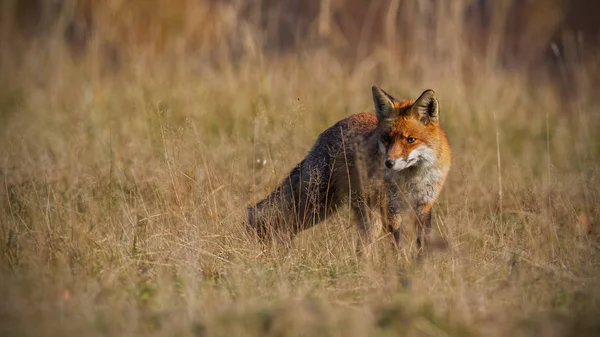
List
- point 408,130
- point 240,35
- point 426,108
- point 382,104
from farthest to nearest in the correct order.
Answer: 1. point 240,35
2. point 382,104
3. point 426,108
4. point 408,130

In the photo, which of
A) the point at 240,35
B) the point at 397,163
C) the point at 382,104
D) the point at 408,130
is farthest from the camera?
the point at 240,35

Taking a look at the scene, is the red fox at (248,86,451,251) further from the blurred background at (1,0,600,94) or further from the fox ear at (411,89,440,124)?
the blurred background at (1,0,600,94)

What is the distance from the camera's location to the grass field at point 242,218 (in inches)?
142

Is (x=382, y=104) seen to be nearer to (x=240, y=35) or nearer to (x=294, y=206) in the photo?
(x=294, y=206)

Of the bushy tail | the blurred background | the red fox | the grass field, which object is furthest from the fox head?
the blurred background

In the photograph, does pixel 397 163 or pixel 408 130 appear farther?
pixel 408 130

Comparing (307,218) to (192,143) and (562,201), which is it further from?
(562,201)

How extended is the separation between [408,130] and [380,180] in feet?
1.43

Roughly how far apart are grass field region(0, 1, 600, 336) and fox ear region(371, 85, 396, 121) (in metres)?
0.67

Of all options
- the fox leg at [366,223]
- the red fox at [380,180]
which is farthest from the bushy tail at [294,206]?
the fox leg at [366,223]

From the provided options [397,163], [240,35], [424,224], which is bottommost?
[424,224]

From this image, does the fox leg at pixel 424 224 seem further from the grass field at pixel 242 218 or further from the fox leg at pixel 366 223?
the fox leg at pixel 366 223

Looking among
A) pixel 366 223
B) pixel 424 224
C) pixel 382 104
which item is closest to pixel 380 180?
pixel 366 223

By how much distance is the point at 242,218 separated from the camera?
5.52 m
